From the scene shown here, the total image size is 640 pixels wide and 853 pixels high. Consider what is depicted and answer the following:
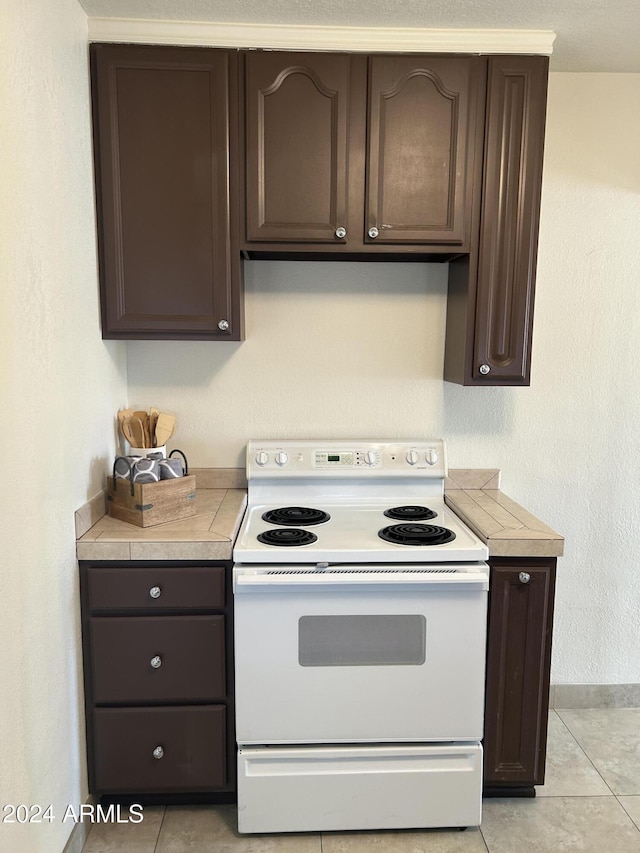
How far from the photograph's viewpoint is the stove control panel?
228 centimetres

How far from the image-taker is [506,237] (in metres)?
2.04

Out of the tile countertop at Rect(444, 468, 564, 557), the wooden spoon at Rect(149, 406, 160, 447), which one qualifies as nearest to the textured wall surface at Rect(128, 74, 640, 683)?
the tile countertop at Rect(444, 468, 564, 557)

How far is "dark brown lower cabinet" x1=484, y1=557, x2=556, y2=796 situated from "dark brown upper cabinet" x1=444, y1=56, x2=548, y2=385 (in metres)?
0.67

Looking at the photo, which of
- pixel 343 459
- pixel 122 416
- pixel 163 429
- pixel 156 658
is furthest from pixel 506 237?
pixel 156 658

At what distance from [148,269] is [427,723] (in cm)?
166

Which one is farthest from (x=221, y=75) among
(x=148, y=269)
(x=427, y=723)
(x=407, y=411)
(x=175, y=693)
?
(x=427, y=723)

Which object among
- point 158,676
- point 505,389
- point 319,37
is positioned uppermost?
point 319,37

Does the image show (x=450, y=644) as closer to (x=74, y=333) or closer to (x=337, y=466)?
(x=337, y=466)

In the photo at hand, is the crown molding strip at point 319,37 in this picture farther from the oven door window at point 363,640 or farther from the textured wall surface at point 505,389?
the oven door window at point 363,640

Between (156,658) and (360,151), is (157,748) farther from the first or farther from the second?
(360,151)

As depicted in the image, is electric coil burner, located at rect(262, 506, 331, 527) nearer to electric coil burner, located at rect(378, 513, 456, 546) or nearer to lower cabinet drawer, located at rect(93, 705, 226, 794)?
electric coil burner, located at rect(378, 513, 456, 546)

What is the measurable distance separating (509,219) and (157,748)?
6.56 ft

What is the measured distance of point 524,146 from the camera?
2.00m

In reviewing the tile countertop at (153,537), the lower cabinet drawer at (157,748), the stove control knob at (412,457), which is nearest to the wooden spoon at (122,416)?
the tile countertop at (153,537)
